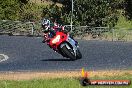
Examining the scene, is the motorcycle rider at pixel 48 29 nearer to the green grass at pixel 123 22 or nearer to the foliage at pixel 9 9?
the foliage at pixel 9 9

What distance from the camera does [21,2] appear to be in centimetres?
5700

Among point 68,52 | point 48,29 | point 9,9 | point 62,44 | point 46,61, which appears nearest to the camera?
point 48,29

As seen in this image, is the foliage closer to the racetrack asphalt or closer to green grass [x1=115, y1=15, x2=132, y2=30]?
green grass [x1=115, y1=15, x2=132, y2=30]

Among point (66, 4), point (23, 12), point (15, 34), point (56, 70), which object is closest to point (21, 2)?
point (23, 12)

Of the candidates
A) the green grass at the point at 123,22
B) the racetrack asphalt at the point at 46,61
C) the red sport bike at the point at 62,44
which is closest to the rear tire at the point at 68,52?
the red sport bike at the point at 62,44

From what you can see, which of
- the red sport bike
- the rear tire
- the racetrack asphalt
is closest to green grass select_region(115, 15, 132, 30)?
the racetrack asphalt

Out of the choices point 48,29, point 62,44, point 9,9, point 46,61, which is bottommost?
point 46,61

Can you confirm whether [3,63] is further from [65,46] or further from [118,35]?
[118,35]

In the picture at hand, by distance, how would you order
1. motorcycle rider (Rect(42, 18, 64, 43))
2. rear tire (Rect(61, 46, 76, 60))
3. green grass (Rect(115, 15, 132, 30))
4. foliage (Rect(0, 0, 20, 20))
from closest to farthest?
1. motorcycle rider (Rect(42, 18, 64, 43))
2. rear tire (Rect(61, 46, 76, 60))
3. foliage (Rect(0, 0, 20, 20))
4. green grass (Rect(115, 15, 132, 30))

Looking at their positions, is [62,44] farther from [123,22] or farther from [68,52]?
[123,22]

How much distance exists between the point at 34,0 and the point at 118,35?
67.5 feet

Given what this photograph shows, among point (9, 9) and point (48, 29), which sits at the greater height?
point (48, 29)

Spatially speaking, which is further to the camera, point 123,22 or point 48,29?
point 123,22

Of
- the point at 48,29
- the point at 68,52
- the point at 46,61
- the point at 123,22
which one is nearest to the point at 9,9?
the point at 123,22
